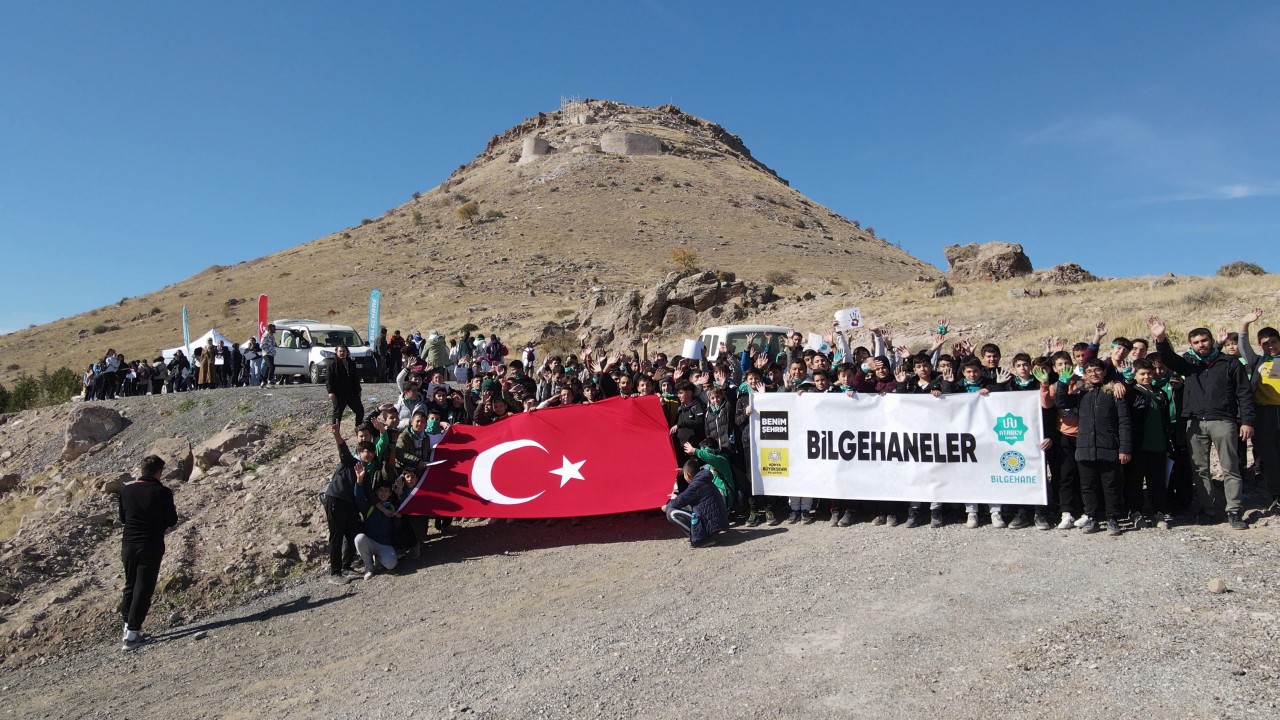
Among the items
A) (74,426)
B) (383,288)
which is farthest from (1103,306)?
(383,288)

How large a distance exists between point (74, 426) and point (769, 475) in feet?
54.0

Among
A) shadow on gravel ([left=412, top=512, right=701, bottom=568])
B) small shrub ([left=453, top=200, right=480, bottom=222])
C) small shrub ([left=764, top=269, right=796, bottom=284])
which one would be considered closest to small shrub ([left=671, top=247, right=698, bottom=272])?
small shrub ([left=764, top=269, right=796, bottom=284])

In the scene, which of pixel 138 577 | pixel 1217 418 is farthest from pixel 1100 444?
pixel 138 577

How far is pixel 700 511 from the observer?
8.40 m

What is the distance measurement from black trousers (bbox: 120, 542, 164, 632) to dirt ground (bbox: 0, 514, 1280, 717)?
1.19ft

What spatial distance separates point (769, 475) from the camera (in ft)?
29.6

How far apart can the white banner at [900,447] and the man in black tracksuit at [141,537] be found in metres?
6.13

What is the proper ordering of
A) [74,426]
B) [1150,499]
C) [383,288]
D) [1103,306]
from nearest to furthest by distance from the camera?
[1150,499], [74,426], [1103,306], [383,288]

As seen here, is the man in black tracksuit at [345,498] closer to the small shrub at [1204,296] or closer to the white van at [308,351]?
the white van at [308,351]

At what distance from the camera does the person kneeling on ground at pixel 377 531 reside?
896 cm

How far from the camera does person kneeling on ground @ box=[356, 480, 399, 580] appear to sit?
8961 millimetres

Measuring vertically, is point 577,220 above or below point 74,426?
above

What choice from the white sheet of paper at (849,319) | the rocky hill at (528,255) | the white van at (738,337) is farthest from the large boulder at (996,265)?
the white sheet of paper at (849,319)

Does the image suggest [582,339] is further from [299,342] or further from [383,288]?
[383,288]
